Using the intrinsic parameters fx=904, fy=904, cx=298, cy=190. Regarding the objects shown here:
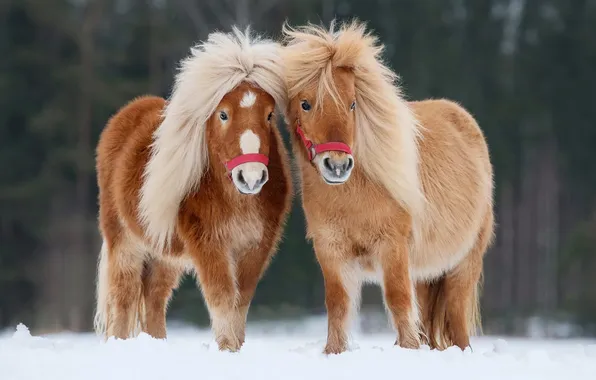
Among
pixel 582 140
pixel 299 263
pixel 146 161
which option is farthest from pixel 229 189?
pixel 582 140

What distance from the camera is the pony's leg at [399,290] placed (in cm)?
561

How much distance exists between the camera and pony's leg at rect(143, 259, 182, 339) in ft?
23.4

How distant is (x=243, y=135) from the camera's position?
5.50 meters

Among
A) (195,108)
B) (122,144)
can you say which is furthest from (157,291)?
(195,108)

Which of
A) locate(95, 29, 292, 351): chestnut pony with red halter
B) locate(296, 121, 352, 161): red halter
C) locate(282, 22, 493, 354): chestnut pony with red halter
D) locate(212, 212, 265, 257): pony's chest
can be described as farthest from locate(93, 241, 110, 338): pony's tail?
locate(296, 121, 352, 161): red halter

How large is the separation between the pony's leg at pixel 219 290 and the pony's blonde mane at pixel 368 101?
110cm

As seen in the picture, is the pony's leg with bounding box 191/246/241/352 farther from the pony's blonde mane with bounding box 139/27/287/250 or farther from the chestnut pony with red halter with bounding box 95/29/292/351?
the pony's blonde mane with bounding box 139/27/287/250

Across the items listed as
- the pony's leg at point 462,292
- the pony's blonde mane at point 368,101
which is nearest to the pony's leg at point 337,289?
the pony's blonde mane at point 368,101

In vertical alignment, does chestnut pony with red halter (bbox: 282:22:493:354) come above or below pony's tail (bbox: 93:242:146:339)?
above

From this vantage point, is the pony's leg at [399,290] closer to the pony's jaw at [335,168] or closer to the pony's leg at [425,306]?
the pony's jaw at [335,168]

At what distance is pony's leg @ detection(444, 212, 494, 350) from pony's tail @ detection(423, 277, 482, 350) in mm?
30

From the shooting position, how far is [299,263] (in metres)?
19.3

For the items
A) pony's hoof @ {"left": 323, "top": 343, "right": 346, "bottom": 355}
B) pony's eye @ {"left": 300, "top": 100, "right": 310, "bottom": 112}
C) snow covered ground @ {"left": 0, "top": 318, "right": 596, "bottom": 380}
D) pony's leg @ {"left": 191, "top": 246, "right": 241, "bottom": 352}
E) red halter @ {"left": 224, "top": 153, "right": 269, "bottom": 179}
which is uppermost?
pony's eye @ {"left": 300, "top": 100, "right": 310, "bottom": 112}

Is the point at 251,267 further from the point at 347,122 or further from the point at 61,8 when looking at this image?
the point at 61,8
